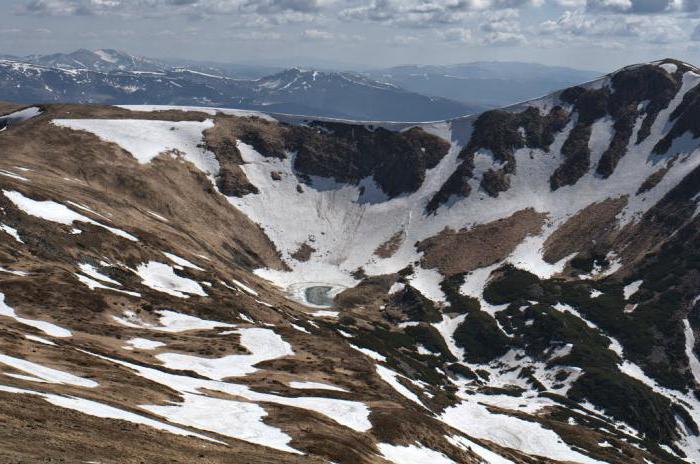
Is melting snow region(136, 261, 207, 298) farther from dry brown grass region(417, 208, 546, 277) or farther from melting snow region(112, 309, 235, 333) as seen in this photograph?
dry brown grass region(417, 208, 546, 277)

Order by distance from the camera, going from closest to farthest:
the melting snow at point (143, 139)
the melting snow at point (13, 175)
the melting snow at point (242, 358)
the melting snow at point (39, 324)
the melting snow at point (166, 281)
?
the melting snow at point (39, 324), the melting snow at point (242, 358), the melting snow at point (166, 281), the melting snow at point (13, 175), the melting snow at point (143, 139)

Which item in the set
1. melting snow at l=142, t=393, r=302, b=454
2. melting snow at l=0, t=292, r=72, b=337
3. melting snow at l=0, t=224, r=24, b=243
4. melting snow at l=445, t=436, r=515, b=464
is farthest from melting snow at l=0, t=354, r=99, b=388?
melting snow at l=0, t=224, r=24, b=243

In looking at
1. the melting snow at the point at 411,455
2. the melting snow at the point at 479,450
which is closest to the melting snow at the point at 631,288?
the melting snow at the point at 479,450

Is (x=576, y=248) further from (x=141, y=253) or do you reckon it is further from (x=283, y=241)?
(x=141, y=253)

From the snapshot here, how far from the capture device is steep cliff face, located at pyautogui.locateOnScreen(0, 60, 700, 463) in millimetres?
49750

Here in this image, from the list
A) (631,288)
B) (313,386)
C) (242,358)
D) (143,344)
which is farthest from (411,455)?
(631,288)

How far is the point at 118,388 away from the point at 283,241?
143 metres

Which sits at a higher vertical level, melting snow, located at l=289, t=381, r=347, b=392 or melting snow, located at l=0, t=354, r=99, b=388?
melting snow, located at l=0, t=354, r=99, b=388

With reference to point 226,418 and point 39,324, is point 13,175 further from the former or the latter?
point 226,418

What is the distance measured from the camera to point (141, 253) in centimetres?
10650

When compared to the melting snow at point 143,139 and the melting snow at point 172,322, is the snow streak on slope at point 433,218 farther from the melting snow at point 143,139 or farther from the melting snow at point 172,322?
the melting snow at point 172,322

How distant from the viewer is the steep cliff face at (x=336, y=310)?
49.8 metres

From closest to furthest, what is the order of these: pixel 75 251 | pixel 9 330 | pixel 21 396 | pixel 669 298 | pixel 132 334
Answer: pixel 21 396 → pixel 9 330 → pixel 132 334 → pixel 75 251 → pixel 669 298

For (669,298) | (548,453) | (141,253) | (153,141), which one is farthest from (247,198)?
(548,453)
